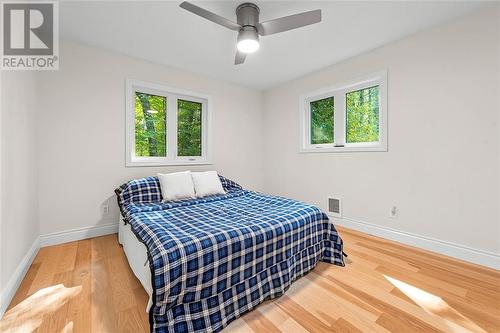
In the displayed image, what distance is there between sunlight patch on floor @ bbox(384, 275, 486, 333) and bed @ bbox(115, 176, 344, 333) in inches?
19.9

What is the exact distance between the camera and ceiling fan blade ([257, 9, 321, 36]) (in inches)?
68.1

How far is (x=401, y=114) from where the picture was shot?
2.54 meters

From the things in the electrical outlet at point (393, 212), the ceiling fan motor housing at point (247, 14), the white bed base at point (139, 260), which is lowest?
the white bed base at point (139, 260)

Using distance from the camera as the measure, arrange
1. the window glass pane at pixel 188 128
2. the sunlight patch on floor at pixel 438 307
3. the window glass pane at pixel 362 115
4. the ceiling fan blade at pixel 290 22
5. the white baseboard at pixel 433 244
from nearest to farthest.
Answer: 1. the sunlight patch on floor at pixel 438 307
2. the ceiling fan blade at pixel 290 22
3. the white baseboard at pixel 433 244
4. the window glass pane at pixel 362 115
5. the window glass pane at pixel 188 128

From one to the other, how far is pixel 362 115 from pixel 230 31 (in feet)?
6.56

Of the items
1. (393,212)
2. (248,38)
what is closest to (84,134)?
(248,38)

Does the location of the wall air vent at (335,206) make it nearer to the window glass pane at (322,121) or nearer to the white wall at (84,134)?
the window glass pane at (322,121)

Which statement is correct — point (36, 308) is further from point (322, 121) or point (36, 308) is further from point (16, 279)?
point (322, 121)

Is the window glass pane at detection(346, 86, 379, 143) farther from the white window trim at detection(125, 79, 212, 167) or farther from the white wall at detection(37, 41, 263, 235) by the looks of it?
the white wall at detection(37, 41, 263, 235)

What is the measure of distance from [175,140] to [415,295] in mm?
3221

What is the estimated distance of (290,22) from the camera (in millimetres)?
1818

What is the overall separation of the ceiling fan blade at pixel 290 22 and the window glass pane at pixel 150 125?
1944 millimetres

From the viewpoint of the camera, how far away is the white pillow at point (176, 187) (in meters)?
2.64

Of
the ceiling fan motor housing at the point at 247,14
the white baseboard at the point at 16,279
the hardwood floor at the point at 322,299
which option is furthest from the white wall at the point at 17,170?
the ceiling fan motor housing at the point at 247,14
